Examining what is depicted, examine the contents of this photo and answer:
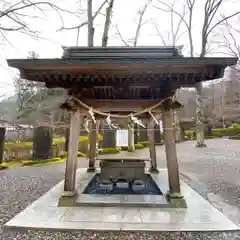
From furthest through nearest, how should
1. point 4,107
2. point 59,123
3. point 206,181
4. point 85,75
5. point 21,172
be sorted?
1. point 4,107
2. point 59,123
3. point 21,172
4. point 206,181
5. point 85,75

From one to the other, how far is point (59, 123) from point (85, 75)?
44.8ft

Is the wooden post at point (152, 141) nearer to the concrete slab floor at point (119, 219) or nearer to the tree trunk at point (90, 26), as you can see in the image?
the concrete slab floor at point (119, 219)

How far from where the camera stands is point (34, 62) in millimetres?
4051

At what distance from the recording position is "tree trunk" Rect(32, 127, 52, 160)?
37.9 ft

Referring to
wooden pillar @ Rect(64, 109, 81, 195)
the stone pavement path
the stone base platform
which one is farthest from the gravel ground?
the stone base platform

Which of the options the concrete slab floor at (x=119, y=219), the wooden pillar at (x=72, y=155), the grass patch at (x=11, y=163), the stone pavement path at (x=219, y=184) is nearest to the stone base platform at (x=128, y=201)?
the concrete slab floor at (x=119, y=219)

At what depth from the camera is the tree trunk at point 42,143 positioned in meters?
11.6

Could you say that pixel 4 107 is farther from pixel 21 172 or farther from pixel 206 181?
pixel 206 181

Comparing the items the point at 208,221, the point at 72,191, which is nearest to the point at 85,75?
the point at 72,191

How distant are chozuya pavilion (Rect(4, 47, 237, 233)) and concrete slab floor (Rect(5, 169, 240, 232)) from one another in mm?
217

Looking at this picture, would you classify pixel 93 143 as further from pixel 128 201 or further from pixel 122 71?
pixel 122 71

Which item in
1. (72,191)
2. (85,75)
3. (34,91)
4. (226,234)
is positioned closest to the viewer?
(226,234)

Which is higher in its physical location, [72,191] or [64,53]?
[64,53]

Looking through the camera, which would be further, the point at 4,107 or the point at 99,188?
the point at 4,107
